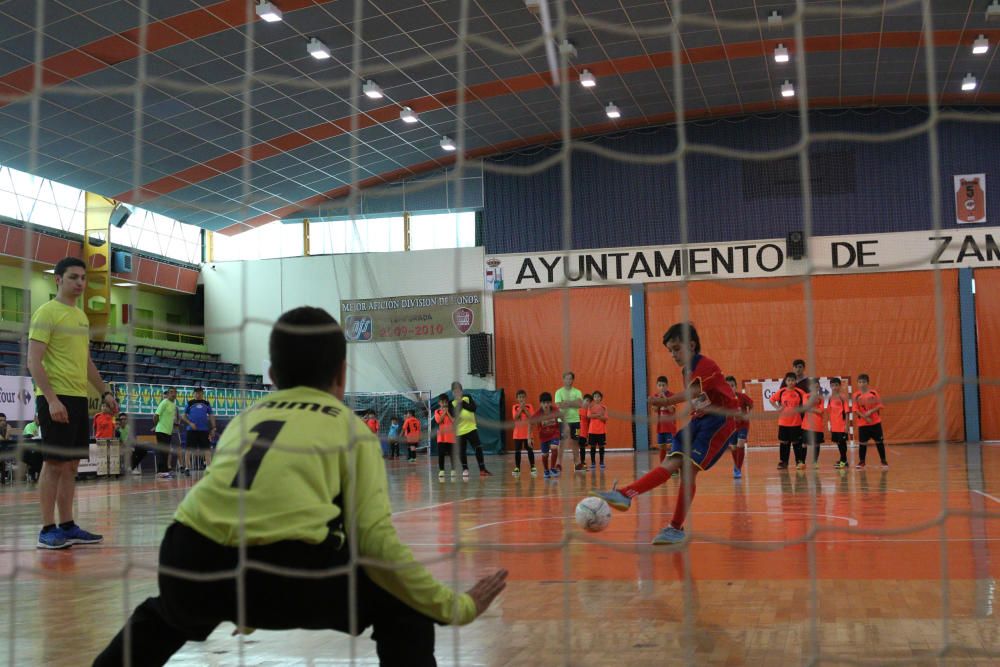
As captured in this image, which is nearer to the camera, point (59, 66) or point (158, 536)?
point (158, 536)

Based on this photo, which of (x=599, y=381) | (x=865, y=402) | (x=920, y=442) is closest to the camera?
(x=865, y=402)

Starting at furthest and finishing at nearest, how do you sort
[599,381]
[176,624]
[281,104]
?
[599,381] < [281,104] < [176,624]

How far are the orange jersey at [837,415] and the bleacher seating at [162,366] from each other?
462 inches

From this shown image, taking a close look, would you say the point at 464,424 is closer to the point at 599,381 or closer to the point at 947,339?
the point at 599,381

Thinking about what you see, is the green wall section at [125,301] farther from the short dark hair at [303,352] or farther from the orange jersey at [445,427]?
the short dark hair at [303,352]

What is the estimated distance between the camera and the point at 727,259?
21.3 metres

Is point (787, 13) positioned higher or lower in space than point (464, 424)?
higher

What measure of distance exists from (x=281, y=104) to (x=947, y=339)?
1470 cm

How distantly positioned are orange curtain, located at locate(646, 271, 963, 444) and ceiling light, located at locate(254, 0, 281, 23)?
9.85 m

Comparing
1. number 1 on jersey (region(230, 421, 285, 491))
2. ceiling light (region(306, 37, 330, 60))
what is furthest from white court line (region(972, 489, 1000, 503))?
ceiling light (region(306, 37, 330, 60))

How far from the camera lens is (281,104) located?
57.8ft

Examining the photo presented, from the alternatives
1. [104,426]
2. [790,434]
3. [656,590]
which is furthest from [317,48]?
[656,590]

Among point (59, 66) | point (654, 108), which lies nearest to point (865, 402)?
point (654, 108)

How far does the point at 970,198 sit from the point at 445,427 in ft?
45.5
